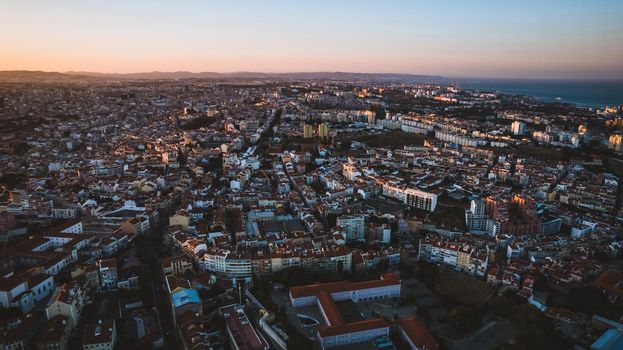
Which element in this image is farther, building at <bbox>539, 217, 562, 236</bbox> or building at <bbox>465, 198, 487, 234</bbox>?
building at <bbox>465, 198, 487, 234</bbox>

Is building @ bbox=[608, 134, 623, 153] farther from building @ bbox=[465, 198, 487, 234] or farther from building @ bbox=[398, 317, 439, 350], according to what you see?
building @ bbox=[398, 317, 439, 350]

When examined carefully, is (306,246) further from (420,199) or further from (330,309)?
(420,199)

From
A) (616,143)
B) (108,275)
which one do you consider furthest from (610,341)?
(616,143)

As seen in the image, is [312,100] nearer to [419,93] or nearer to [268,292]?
[419,93]

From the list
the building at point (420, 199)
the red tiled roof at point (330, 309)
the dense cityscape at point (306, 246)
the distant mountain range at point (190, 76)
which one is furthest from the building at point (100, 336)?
the distant mountain range at point (190, 76)

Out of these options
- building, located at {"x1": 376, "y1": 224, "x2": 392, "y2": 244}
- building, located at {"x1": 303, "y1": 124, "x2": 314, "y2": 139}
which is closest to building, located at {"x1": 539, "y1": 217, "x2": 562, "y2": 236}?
building, located at {"x1": 376, "y1": 224, "x2": 392, "y2": 244}

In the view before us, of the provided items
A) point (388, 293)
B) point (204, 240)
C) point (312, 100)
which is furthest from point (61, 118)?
point (388, 293)
